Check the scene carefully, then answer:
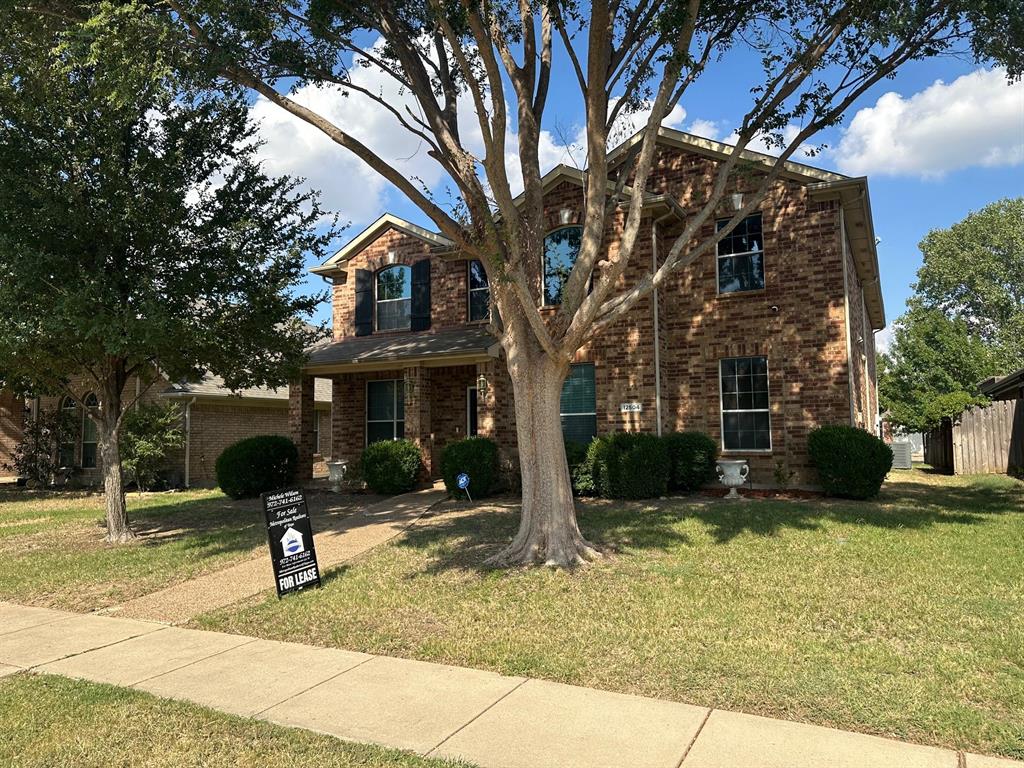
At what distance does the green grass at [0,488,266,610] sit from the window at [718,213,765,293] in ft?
34.1

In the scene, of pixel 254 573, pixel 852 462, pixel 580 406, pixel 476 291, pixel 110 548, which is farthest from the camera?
pixel 476 291

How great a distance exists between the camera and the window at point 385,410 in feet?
59.3

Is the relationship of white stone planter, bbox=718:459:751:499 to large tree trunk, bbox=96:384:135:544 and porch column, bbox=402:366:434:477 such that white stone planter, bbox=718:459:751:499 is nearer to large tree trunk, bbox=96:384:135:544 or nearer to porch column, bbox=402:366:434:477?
porch column, bbox=402:366:434:477

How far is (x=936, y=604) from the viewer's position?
6527 mm

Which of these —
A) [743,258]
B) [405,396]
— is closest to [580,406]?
[405,396]

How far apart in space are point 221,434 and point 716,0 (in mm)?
17842

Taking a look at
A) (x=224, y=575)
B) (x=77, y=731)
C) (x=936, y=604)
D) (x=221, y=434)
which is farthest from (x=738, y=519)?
(x=221, y=434)

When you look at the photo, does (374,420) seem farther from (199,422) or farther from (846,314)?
(846,314)

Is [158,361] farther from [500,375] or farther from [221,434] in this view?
[221,434]

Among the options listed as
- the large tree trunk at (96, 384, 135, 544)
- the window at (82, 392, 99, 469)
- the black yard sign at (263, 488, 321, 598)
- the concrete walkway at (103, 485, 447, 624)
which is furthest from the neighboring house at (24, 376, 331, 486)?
the black yard sign at (263, 488, 321, 598)

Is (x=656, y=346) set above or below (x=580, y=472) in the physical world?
above

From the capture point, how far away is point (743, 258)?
1498 cm

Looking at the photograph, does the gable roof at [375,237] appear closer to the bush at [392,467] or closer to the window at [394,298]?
the window at [394,298]

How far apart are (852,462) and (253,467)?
12.6 metres
